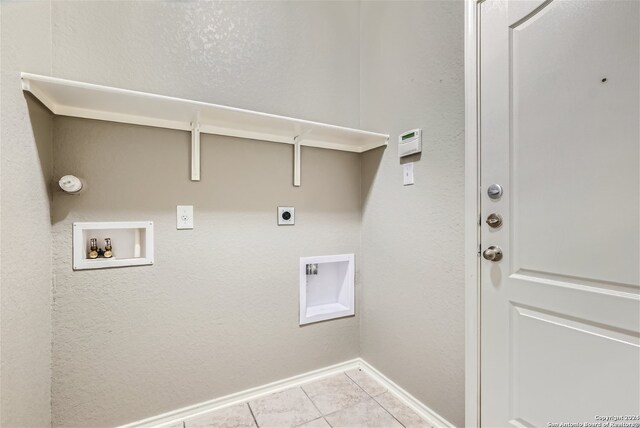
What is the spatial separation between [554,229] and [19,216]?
6.51 ft

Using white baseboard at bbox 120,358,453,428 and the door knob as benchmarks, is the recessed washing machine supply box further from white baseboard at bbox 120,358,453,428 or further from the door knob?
white baseboard at bbox 120,358,453,428

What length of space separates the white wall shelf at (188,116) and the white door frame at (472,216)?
565mm

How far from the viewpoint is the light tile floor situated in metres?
1.43

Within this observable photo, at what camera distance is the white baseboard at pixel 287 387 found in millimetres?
1419

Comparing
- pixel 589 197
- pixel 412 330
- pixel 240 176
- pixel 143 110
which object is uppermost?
pixel 143 110

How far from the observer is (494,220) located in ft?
3.78

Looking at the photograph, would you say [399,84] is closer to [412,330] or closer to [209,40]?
[209,40]

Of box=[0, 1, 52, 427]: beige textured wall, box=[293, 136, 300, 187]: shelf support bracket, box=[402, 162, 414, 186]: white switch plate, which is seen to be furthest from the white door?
box=[0, 1, 52, 427]: beige textured wall

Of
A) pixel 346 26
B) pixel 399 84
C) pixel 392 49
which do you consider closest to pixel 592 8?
pixel 399 84

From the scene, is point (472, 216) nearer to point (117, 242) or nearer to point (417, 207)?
point (417, 207)

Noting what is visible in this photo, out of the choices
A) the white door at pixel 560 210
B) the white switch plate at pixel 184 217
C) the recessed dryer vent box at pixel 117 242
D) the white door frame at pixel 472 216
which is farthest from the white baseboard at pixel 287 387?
the white switch plate at pixel 184 217

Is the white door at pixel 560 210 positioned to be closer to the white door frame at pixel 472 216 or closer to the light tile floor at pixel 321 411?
the white door frame at pixel 472 216

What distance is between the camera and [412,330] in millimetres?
1563

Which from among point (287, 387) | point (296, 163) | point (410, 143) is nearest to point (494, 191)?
point (410, 143)
